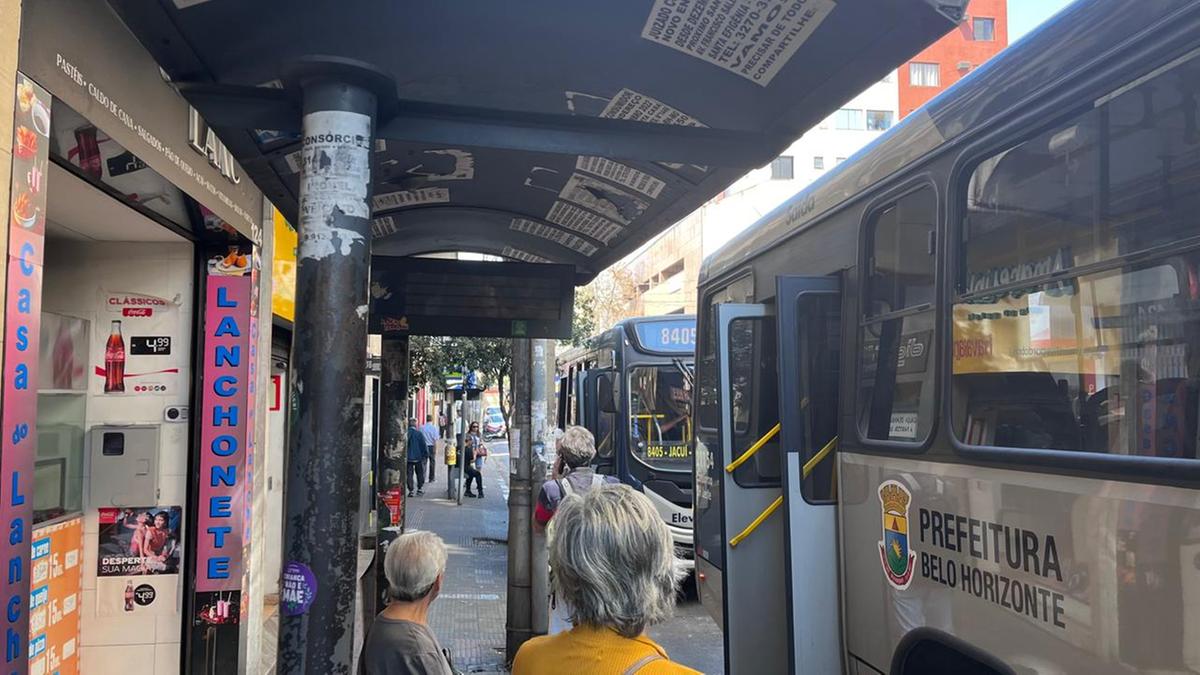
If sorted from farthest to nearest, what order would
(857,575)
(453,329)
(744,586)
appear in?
1. (453,329)
2. (744,586)
3. (857,575)

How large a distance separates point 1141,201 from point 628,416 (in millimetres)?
8116

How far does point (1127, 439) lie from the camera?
229 centimetres

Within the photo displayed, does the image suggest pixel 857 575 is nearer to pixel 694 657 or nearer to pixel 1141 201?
pixel 1141 201

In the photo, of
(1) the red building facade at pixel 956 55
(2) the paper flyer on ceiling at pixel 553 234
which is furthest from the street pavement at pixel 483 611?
(1) the red building facade at pixel 956 55

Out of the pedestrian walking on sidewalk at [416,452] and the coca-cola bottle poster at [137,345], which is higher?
the coca-cola bottle poster at [137,345]


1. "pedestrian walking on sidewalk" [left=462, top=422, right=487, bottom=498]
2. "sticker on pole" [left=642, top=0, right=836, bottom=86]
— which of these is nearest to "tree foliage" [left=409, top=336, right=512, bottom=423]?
"pedestrian walking on sidewalk" [left=462, top=422, right=487, bottom=498]

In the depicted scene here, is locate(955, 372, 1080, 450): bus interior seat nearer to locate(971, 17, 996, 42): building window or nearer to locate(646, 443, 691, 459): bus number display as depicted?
locate(646, 443, 691, 459): bus number display

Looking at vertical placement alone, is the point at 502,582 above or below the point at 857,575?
below

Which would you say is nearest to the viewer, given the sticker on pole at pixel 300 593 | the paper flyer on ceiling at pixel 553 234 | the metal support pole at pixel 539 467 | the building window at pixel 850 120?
the sticker on pole at pixel 300 593

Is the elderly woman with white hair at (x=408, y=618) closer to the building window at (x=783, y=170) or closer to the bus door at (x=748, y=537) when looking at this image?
the bus door at (x=748, y=537)

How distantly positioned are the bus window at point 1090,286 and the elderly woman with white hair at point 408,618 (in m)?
1.94

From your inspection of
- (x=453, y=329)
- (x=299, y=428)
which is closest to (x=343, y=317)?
(x=299, y=428)

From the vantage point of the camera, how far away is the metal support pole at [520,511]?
6371 millimetres

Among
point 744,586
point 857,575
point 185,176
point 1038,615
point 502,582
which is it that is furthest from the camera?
point 502,582
